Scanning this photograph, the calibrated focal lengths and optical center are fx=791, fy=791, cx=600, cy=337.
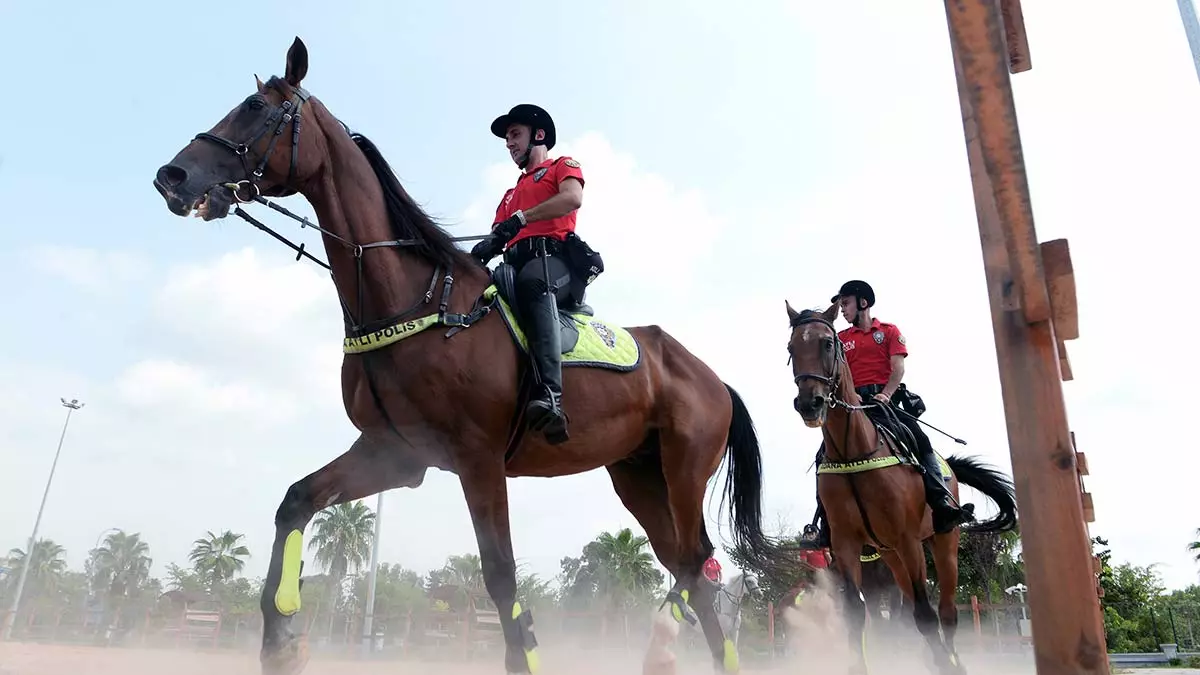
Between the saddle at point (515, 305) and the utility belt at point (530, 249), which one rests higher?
the utility belt at point (530, 249)

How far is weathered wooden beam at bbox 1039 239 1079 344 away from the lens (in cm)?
249

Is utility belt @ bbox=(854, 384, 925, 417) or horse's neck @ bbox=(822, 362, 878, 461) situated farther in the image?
utility belt @ bbox=(854, 384, 925, 417)

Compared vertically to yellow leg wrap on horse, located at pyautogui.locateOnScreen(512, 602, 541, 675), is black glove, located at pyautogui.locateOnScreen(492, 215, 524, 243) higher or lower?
higher

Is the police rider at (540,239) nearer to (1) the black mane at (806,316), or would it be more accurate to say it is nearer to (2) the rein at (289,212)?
(2) the rein at (289,212)

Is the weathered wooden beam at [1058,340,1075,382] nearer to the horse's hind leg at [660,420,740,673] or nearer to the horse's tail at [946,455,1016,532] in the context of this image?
the horse's hind leg at [660,420,740,673]

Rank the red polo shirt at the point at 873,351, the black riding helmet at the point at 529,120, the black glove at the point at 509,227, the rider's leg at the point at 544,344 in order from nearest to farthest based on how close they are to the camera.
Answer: the rider's leg at the point at 544,344
the black glove at the point at 509,227
the black riding helmet at the point at 529,120
the red polo shirt at the point at 873,351

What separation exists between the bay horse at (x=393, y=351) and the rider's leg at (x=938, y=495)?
443 cm

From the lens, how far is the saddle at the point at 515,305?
5.02 m

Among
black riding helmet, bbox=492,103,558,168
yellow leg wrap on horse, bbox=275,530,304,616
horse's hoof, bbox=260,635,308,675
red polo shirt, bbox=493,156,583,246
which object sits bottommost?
horse's hoof, bbox=260,635,308,675

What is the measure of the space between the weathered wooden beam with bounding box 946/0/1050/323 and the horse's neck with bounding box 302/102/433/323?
10.5ft

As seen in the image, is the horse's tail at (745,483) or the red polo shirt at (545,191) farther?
the horse's tail at (745,483)

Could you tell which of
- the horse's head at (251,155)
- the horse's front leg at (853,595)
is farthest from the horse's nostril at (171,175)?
the horse's front leg at (853,595)

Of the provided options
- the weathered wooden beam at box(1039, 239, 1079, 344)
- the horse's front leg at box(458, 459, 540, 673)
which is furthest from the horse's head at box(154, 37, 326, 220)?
the weathered wooden beam at box(1039, 239, 1079, 344)

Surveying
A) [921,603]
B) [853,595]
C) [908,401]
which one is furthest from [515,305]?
[908,401]
